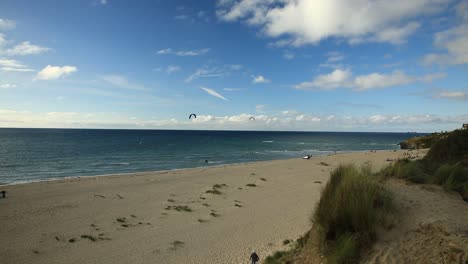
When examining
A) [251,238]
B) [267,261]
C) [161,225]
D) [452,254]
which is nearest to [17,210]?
[161,225]

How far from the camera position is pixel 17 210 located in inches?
653

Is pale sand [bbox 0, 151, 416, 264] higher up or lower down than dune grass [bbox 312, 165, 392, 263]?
lower down

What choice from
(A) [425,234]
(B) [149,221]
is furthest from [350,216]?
(B) [149,221]

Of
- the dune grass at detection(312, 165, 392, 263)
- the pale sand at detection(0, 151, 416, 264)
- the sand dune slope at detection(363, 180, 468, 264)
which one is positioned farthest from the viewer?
the pale sand at detection(0, 151, 416, 264)

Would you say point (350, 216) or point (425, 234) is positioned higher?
point (350, 216)

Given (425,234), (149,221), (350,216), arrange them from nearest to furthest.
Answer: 1. (425,234)
2. (350,216)
3. (149,221)

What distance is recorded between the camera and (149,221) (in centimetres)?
1441

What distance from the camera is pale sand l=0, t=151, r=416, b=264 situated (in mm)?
10484

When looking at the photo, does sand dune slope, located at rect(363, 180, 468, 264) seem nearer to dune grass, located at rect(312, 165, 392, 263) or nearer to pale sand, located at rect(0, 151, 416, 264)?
dune grass, located at rect(312, 165, 392, 263)

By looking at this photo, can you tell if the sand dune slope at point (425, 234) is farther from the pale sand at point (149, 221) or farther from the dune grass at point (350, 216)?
the pale sand at point (149, 221)

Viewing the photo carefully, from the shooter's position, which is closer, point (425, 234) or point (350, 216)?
point (425, 234)

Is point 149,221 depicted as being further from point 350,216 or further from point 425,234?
point 425,234

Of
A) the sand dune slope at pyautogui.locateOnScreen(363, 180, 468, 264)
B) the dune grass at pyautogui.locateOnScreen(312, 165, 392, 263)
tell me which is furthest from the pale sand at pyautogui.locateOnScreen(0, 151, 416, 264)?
the sand dune slope at pyautogui.locateOnScreen(363, 180, 468, 264)

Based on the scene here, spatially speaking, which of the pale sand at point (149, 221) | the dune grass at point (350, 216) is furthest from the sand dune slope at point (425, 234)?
the pale sand at point (149, 221)
